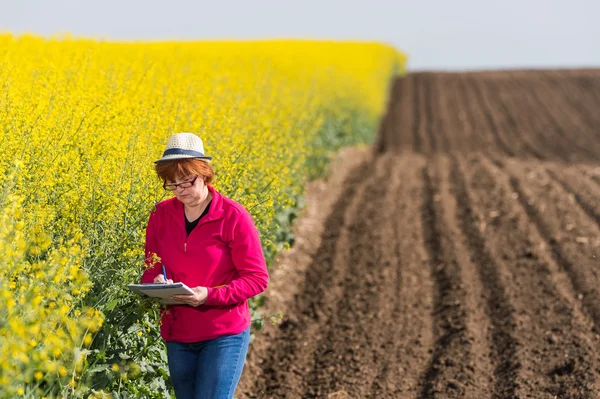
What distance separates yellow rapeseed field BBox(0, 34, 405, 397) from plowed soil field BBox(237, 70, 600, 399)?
1.29m

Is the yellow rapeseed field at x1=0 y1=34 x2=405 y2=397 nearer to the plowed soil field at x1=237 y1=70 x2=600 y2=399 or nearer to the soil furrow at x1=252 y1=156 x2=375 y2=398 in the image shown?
the soil furrow at x1=252 y1=156 x2=375 y2=398

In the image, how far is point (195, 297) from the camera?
457cm

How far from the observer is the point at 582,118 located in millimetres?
31922

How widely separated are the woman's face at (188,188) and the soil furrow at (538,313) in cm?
386

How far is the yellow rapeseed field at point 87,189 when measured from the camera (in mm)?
4365

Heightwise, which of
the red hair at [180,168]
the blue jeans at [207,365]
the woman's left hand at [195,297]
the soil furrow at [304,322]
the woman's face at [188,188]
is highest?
the red hair at [180,168]

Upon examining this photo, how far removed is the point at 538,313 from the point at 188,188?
571 cm

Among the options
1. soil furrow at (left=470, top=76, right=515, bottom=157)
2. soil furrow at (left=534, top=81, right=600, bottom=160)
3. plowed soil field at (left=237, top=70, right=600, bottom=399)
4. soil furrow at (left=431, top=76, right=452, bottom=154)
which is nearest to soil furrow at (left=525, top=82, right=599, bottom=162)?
soil furrow at (left=534, top=81, right=600, bottom=160)

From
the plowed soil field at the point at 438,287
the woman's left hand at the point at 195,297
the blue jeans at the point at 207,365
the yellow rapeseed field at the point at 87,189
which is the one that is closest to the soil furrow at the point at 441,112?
the plowed soil field at the point at 438,287

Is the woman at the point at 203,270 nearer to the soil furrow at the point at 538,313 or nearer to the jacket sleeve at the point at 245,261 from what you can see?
the jacket sleeve at the point at 245,261

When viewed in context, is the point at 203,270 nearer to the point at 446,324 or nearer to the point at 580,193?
the point at 446,324

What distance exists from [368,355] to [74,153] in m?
3.40

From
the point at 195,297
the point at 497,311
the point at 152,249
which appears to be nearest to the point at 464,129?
the point at 497,311

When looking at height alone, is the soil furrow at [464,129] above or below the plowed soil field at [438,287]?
below
